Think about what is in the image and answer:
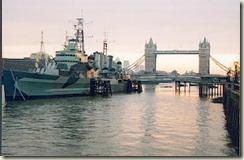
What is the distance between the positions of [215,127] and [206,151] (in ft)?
18.1

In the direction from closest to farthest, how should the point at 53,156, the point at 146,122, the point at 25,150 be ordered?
the point at 53,156 < the point at 25,150 < the point at 146,122

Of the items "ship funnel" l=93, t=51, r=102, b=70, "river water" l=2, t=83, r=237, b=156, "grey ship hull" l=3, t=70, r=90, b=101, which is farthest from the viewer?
"ship funnel" l=93, t=51, r=102, b=70

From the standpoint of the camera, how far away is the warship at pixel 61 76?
28531 millimetres

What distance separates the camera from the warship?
28.5 m

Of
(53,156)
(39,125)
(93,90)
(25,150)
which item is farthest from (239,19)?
(93,90)

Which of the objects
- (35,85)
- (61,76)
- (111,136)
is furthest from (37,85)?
(111,136)

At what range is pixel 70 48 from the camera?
39219mm

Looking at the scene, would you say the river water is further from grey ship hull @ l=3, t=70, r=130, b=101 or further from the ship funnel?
the ship funnel

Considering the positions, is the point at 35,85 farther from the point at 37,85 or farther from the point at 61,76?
the point at 61,76

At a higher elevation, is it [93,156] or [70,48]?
[70,48]

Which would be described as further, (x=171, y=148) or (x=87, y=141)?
(x=87, y=141)

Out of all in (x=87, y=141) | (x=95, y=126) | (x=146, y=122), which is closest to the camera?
(x=87, y=141)

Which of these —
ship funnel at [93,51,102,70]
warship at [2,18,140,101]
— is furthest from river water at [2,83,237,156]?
ship funnel at [93,51,102,70]

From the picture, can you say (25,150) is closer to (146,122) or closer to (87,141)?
(87,141)
